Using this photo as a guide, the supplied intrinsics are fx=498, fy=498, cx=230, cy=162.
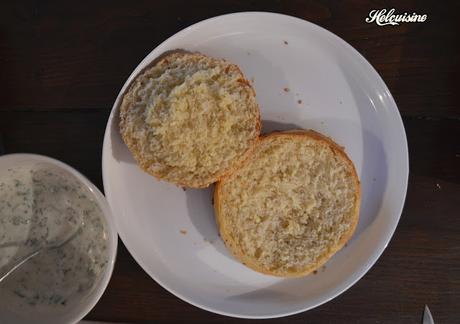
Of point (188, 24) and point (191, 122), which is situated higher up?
point (188, 24)

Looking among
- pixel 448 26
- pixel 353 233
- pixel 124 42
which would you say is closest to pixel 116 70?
pixel 124 42

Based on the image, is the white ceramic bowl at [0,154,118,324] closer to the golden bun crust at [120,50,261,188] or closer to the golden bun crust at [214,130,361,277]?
the golden bun crust at [120,50,261,188]

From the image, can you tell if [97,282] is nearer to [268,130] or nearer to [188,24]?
[268,130]

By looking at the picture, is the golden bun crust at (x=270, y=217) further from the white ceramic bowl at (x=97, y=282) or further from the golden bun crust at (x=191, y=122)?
the white ceramic bowl at (x=97, y=282)

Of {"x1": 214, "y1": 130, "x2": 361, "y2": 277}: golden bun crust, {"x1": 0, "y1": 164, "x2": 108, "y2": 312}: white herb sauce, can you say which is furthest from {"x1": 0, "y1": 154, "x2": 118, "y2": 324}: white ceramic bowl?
{"x1": 214, "y1": 130, "x2": 361, "y2": 277}: golden bun crust

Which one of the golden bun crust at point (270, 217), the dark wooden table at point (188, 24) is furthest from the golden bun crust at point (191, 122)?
the dark wooden table at point (188, 24)

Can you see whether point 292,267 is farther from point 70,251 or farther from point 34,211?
point 34,211

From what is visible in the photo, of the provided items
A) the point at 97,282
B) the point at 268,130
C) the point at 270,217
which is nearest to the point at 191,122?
the point at 268,130
